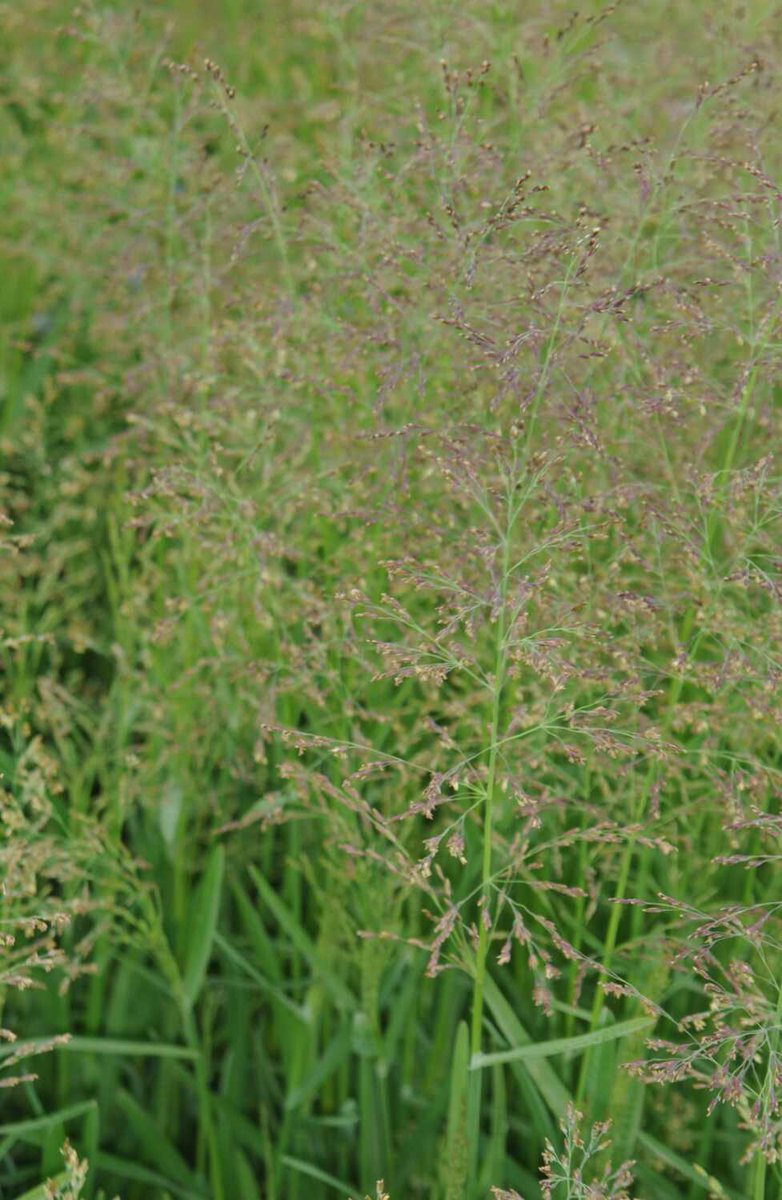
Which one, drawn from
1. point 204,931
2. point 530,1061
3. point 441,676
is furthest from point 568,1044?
point 204,931

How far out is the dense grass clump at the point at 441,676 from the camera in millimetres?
1503

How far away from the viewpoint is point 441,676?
1.35 metres

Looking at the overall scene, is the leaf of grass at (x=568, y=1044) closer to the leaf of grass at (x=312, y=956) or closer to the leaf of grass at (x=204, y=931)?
the leaf of grass at (x=312, y=956)

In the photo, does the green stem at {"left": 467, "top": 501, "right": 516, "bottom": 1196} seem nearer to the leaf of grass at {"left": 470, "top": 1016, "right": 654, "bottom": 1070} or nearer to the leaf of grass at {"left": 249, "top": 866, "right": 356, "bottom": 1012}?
the leaf of grass at {"left": 470, "top": 1016, "right": 654, "bottom": 1070}

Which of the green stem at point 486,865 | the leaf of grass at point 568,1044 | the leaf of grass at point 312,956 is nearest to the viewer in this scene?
the green stem at point 486,865

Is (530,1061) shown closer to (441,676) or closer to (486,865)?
(486,865)

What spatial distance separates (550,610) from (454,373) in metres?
0.43

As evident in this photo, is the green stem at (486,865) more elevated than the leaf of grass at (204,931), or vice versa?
the green stem at (486,865)

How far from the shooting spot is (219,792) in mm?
2238

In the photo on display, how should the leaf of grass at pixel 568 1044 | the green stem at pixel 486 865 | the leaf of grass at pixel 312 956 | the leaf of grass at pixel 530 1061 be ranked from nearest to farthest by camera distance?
the green stem at pixel 486 865 < the leaf of grass at pixel 568 1044 < the leaf of grass at pixel 530 1061 < the leaf of grass at pixel 312 956

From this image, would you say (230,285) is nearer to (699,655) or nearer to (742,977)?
(699,655)

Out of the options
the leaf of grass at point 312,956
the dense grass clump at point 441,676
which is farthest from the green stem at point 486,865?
the leaf of grass at point 312,956

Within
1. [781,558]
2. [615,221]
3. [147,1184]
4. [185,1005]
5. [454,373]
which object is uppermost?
[615,221]

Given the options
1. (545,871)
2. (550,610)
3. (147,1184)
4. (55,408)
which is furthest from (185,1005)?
(55,408)
